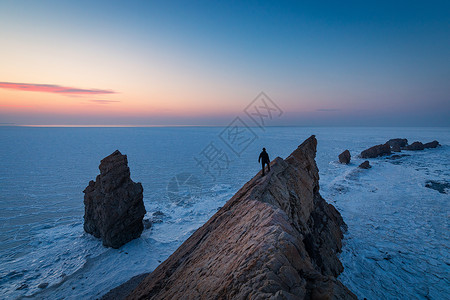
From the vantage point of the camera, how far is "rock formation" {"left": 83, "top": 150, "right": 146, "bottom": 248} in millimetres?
19823

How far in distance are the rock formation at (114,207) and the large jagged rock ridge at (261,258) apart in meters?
10.8

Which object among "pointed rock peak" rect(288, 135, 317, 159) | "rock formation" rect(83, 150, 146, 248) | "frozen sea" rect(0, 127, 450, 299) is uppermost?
"pointed rock peak" rect(288, 135, 317, 159)

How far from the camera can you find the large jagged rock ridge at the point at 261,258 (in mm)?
4456

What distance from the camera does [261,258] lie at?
15.9ft

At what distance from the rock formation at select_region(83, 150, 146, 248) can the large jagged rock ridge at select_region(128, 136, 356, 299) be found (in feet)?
35.5

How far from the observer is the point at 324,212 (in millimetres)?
16266

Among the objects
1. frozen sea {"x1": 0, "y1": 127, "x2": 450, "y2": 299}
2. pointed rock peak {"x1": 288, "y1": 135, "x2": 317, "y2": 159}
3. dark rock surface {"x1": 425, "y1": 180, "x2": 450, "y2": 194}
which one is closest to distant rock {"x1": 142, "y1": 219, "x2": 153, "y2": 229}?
frozen sea {"x1": 0, "y1": 127, "x2": 450, "y2": 299}

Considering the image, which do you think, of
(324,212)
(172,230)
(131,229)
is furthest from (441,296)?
(131,229)

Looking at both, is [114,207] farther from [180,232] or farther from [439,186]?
[439,186]

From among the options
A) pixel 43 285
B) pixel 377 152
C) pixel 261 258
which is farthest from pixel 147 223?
pixel 377 152

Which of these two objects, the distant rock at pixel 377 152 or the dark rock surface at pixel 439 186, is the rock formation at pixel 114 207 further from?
the distant rock at pixel 377 152

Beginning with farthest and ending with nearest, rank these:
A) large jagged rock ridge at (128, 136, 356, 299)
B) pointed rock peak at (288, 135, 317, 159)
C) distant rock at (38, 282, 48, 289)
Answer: pointed rock peak at (288, 135, 317, 159), distant rock at (38, 282, 48, 289), large jagged rock ridge at (128, 136, 356, 299)

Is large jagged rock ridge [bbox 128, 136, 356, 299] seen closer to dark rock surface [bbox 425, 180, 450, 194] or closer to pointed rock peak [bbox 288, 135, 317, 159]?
pointed rock peak [bbox 288, 135, 317, 159]

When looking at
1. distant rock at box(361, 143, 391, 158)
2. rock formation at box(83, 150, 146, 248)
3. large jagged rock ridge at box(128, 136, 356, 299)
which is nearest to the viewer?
large jagged rock ridge at box(128, 136, 356, 299)
